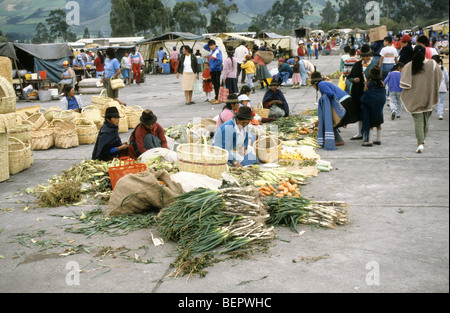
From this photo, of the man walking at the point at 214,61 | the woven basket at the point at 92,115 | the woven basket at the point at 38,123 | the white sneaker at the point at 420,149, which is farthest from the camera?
the man walking at the point at 214,61

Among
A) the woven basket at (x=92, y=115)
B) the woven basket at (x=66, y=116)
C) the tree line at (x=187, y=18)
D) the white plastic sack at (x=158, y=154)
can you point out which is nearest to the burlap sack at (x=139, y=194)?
the white plastic sack at (x=158, y=154)

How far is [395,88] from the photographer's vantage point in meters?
11.2

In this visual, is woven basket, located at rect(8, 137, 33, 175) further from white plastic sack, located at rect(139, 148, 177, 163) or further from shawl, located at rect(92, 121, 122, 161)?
white plastic sack, located at rect(139, 148, 177, 163)

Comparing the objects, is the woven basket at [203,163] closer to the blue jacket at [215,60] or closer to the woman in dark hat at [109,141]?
the woman in dark hat at [109,141]

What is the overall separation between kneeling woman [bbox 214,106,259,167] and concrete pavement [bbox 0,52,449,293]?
1331 millimetres

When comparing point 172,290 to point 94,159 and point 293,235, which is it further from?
point 94,159

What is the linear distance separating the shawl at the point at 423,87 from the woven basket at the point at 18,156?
22.9 ft

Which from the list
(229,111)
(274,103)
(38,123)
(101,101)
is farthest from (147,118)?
(101,101)

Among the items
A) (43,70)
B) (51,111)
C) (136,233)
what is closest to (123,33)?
(43,70)

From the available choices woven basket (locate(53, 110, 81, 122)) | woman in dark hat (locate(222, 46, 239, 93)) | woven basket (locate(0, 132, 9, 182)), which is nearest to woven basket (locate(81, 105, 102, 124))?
woven basket (locate(53, 110, 81, 122))

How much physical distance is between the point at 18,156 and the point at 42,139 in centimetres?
195

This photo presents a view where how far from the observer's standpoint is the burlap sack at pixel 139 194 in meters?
5.45

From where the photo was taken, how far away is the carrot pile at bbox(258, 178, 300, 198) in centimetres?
607

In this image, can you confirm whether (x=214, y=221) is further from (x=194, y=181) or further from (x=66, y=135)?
(x=66, y=135)
